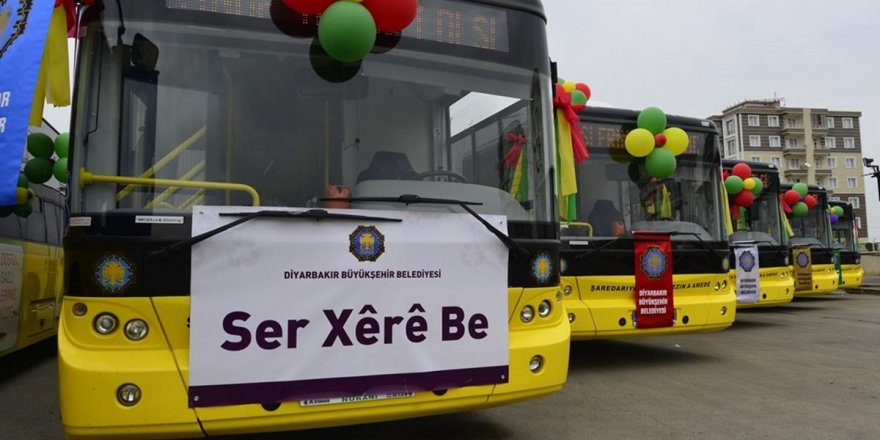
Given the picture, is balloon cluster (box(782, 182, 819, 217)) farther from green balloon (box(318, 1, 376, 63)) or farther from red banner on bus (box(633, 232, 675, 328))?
green balloon (box(318, 1, 376, 63))

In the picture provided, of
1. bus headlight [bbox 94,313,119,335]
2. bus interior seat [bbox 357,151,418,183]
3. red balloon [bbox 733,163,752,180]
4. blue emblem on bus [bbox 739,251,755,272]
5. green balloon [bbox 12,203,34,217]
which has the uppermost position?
red balloon [bbox 733,163,752,180]

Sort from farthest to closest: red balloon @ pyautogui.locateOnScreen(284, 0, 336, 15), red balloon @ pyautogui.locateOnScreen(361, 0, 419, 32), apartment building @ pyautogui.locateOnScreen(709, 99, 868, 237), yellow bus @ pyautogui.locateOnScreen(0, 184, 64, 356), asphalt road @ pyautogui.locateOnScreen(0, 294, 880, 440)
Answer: apartment building @ pyautogui.locateOnScreen(709, 99, 868, 237) → yellow bus @ pyautogui.locateOnScreen(0, 184, 64, 356) → asphalt road @ pyautogui.locateOnScreen(0, 294, 880, 440) → red balloon @ pyautogui.locateOnScreen(361, 0, 419, 32) → red balloon @ pyautogui.locateOnScreen(284, 0, 336, 15)

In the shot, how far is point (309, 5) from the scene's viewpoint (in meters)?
3.38

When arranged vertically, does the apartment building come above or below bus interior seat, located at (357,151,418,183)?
above

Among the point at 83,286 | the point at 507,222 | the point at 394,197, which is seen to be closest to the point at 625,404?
the point at 507,222

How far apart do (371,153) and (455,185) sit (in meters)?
0.52

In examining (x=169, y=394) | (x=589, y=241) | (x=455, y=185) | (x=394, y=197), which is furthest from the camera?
(x=589, y=241)

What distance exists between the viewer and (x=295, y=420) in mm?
3271

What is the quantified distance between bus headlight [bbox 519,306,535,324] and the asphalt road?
1.07 meters

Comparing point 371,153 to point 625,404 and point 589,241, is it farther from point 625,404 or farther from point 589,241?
point 589,241

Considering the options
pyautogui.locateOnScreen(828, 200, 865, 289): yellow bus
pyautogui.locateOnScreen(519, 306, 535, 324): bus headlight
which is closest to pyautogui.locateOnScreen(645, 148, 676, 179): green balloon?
pyautogui.locateOnScreen(519, 306, 535, 324): bus headlight

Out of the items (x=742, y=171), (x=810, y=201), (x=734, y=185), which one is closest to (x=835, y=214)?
(x=810, y=201)

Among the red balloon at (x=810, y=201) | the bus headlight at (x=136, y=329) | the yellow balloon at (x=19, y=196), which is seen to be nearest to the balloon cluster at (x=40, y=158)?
the yellow balloon at (x=19, y=196)

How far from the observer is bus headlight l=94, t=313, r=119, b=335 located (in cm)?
308
